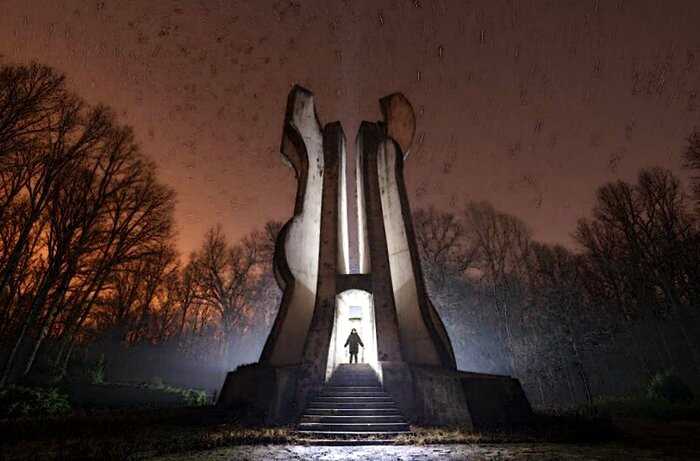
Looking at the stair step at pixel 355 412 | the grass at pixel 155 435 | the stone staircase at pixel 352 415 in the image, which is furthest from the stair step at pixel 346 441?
the stair step at pixel 355 412

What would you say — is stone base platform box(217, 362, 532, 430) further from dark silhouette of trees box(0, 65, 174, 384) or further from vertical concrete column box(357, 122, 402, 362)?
dark silhouette of trees box(0, 65, 174, 384)

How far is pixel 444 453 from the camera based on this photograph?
6.43 metres

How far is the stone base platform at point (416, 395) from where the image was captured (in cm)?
898

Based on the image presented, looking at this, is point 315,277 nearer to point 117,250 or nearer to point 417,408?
point 417,408

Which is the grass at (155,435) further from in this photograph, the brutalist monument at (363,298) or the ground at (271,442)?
the brutalist monument at (363,298)

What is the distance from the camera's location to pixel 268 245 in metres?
31.1

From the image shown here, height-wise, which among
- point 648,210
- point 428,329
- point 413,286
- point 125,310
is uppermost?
point 648,210

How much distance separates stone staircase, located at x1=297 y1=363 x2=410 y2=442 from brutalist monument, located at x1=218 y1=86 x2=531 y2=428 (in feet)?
1.51

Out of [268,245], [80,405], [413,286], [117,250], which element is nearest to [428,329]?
[413,286]

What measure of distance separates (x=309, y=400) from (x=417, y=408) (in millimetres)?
3046

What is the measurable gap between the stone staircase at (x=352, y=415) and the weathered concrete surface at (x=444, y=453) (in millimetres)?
1036

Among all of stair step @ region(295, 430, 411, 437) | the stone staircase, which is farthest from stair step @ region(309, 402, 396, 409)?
stair step @ region(295, 430, 411, 437)

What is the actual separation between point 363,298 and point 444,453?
9317 millimetres

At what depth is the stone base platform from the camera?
29.5 feet
